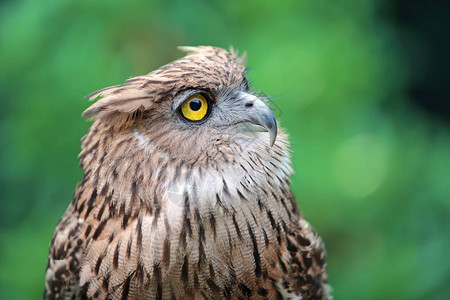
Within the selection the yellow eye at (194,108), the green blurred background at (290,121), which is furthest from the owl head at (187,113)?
the green blurred background at (290,121)

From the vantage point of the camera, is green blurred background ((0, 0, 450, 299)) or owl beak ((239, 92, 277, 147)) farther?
green blurred background ((0, 0, 450, 299))

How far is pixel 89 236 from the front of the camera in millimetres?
2277

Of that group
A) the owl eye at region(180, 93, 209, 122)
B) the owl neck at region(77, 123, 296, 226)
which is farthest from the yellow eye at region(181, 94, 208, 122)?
the owl neck at region(77, 123, 296, 226)

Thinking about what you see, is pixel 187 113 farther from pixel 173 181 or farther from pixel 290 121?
pixel 290 121

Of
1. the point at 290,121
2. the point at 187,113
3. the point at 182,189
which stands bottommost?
the point at 182,189

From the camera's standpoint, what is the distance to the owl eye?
218 centimetres

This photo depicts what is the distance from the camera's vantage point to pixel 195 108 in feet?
7.23

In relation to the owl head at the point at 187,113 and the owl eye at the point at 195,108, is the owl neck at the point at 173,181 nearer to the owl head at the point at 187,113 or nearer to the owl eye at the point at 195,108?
the owl head at the point at 187,113

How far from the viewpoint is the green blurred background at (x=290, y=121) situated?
3.83 metres

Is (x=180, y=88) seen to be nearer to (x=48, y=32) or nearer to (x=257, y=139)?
(x=257, y=139)

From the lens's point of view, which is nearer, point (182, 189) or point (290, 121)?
point (182, 189)

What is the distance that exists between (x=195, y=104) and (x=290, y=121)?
181 cm

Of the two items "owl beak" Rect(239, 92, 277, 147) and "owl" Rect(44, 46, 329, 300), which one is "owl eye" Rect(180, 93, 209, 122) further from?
"owl beak" Rect(239, 92, 277, 147)

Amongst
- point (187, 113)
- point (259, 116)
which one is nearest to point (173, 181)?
point (187, 113)
